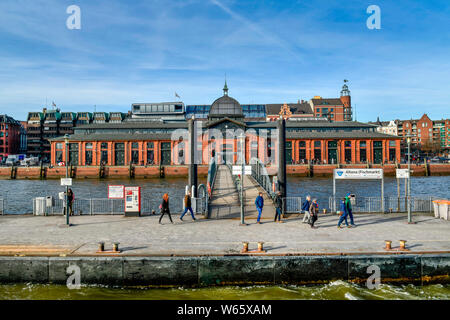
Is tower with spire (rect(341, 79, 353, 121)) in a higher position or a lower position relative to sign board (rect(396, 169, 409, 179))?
higher

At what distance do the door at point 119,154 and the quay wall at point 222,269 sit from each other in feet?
243

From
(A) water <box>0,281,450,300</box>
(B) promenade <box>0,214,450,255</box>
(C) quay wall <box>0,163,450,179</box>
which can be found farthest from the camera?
(C) quay wall <box>0,163,450,179</box>

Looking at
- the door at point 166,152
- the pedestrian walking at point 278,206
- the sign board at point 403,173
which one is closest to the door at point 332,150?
the door at point 166,152

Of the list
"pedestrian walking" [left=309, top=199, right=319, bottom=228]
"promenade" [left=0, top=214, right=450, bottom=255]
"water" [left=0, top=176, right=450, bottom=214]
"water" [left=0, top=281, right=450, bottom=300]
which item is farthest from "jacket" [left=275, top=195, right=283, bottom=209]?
"water" [left=0, top=176, right=450, bottom=214]

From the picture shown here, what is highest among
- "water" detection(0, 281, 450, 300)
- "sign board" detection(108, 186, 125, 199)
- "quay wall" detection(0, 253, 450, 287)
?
"sign board" detection(108, 186, 125, 199)

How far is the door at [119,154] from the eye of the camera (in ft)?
273

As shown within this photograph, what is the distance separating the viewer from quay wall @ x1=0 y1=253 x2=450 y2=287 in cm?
1183

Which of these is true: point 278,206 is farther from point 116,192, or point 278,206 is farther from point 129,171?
point 129,171

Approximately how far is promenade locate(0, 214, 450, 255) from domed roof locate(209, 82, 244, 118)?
69.5 m

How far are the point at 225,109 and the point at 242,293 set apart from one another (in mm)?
78399

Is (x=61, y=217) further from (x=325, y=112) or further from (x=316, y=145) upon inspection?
(x=325, y=112)

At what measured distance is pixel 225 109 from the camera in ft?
288

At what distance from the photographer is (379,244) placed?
44.2 ft

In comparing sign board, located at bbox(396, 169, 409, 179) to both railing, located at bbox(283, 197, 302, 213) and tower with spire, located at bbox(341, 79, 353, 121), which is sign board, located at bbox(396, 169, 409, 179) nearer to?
railing, located at bbox(283, 197, 302, 213)
